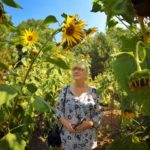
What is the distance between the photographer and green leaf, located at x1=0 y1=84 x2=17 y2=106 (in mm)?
1231

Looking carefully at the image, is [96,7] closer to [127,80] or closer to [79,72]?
[127,80]

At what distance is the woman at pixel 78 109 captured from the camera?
Result: 2996 millimetres

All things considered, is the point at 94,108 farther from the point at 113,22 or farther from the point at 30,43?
the point at 113,22

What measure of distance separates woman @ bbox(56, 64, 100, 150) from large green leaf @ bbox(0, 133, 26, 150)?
1.53m

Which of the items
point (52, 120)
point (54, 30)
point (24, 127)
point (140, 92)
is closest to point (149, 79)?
point (140, 92)

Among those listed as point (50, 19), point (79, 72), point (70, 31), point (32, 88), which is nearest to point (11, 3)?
point (50, 19)

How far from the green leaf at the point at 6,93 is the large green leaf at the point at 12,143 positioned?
17 cm

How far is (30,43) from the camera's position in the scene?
8.96 ft

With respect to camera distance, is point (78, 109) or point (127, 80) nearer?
point (127, 80)

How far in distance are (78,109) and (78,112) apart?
0.07ft

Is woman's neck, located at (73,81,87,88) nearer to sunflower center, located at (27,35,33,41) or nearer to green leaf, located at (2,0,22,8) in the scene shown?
sunflower center, located at (27,35,33,41)

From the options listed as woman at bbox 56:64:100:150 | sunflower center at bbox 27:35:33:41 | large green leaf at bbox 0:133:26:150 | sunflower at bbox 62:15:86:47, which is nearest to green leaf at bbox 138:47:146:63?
large green leaf at bbox 0:133:26:150

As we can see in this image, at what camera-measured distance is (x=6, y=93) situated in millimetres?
1280

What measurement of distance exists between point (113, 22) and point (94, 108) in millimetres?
1977
